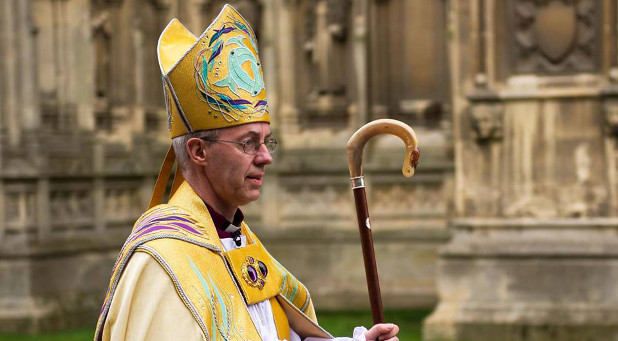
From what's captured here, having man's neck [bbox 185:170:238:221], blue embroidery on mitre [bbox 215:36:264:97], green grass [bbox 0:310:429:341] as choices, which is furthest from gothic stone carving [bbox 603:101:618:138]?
man's neck [bbox 185:170:238:221]

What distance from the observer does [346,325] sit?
12.9 meters

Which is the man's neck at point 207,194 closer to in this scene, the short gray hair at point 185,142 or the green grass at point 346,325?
the short gray hair at point 185,142

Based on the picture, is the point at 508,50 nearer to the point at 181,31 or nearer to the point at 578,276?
the point at 578,276

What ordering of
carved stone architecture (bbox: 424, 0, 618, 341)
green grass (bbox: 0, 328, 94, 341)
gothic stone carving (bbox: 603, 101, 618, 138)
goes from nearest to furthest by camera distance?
1. gothic stone carving (bbox: 603, 101, 618, 138)
2. carved stone architecture (bbox: 424, 0, 618, 341)
3. green grass (bbox: 0, 328, 94, 341)

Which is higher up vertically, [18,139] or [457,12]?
[457,12]

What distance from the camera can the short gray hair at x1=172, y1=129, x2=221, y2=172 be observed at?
4184mm

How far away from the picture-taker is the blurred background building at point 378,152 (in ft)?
35.8

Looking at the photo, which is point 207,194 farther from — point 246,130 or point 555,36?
point 555,36

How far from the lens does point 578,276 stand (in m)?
10.8

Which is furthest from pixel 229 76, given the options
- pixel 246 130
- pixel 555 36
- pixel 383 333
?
pixel 555 36

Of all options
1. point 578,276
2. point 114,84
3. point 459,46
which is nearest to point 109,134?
point 114,84

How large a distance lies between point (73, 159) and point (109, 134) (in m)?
1.22

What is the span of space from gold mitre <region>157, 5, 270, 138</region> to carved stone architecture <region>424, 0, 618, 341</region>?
688cm

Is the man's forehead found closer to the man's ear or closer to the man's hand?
the man's ear
